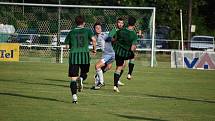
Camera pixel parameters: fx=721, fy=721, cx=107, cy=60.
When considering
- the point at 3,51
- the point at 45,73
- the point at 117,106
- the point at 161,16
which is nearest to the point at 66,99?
the point at 117,106

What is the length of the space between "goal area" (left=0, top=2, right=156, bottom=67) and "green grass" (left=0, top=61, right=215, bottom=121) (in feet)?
36.5

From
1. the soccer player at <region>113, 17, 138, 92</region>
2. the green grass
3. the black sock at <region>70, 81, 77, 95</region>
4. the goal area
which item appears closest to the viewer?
the green grass

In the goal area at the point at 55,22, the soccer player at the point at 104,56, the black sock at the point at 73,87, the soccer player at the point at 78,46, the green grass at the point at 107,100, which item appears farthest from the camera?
the goal area at the point at 55,22

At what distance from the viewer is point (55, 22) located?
3800cm

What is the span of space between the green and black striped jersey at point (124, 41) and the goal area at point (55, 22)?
644 inches

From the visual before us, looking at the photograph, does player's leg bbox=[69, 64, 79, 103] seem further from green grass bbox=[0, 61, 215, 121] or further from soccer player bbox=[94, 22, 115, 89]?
soccer player bbox=[94, 22, 115, 89]

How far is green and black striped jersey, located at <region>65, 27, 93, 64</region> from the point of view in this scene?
1736cm

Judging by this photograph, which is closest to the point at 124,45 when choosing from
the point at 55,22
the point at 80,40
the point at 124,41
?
the point at 124,41

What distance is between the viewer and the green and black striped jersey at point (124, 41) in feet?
68.0

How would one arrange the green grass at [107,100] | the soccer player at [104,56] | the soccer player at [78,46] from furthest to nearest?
1. the soccer player at [104,56]
2. the soccer player at [78,46]
3. the green grass at [107,100]

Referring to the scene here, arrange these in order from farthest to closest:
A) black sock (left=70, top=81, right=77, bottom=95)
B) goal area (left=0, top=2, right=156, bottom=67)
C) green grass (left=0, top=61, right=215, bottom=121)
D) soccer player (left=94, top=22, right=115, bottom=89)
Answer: goal area (left=0, top=2, right=156, bottom=67), soccer player (left=94, top=22, right=115, bottom=89), black sock (left=70, top=81, right=77, bottom=95), green grass (left=0, top=61, right=215, bottom=121)

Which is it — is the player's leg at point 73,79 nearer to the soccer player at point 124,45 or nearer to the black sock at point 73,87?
the black sock at point 73,87

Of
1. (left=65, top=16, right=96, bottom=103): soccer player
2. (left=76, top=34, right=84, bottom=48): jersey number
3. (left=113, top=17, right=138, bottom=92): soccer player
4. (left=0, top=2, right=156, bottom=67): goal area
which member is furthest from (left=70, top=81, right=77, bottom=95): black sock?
(left=0, top=2, right=156, bottom=67): goal area

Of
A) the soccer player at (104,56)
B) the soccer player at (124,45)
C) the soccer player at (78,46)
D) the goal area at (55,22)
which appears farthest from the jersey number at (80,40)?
the goal area at (55,22)
